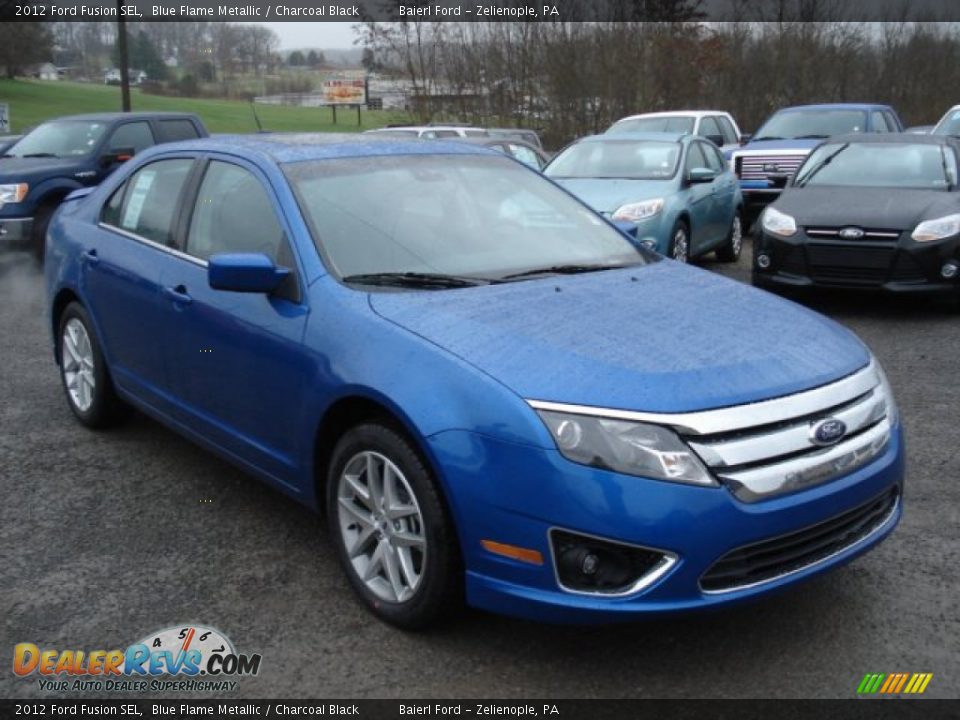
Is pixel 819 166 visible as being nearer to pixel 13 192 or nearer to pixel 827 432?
pixel 827 432

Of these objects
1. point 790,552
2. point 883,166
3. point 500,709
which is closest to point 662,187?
point 883,166

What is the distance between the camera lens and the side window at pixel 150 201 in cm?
470

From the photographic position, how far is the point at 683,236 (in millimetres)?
10125

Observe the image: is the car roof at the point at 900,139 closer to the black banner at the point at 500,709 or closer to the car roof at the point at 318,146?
the car roof at the point at 318,146

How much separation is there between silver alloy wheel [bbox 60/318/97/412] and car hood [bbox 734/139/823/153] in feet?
36.5

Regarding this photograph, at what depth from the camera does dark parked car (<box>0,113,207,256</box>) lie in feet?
37.2

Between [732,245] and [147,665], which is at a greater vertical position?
[732,245]

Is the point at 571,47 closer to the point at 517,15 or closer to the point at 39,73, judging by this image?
the point at 517,15

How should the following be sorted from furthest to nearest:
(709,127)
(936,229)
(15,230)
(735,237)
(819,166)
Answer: (709,127), (735,237), (15,230), (819,166), (936,229)

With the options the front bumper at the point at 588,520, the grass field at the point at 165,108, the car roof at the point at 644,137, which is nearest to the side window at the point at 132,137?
the car roof at the point at 644,137

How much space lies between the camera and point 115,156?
11984 mm

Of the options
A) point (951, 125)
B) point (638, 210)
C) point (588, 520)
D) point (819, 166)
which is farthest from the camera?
point (951, 125)

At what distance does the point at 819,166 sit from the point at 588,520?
7.92 meters

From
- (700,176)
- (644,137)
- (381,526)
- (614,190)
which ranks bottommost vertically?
(381,526)
